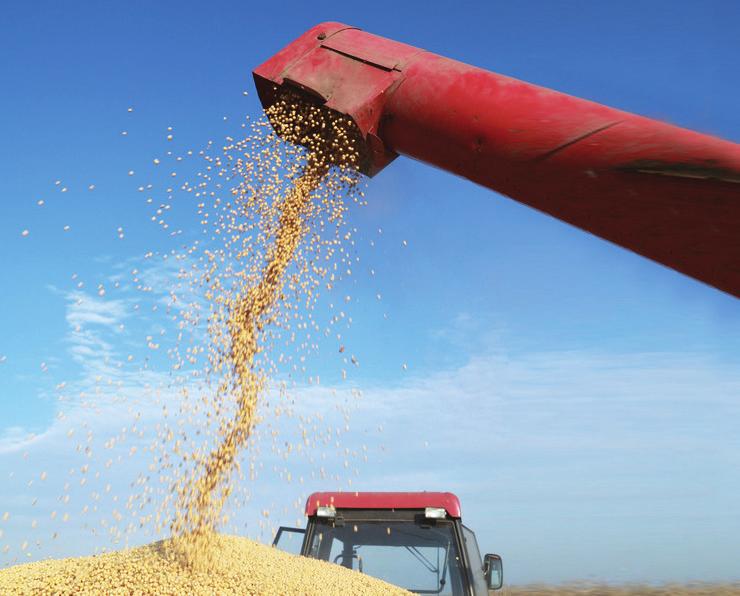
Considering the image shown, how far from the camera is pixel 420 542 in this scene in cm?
364

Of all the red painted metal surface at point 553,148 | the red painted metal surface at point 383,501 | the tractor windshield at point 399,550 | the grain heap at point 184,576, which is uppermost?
the red painted metal surface at point 553,148

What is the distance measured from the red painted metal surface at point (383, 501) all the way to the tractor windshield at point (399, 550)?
78 mm

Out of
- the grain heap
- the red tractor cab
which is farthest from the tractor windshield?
the grain heap

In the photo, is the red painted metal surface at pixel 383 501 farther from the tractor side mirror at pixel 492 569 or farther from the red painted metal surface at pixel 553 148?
Result: the red painted metal surface at pixel 553 148

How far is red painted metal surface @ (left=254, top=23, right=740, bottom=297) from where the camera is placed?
5.44 feet

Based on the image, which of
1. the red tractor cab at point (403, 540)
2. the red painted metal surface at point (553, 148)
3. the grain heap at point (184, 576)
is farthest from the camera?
the red tractor cab at point (403, 540)

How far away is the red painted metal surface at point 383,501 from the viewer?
3.68 meters

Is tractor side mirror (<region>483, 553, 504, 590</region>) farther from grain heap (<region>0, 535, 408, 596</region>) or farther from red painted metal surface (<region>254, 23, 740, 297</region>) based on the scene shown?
red painted metal surface (<region>254, 23, 740, 297</region>)

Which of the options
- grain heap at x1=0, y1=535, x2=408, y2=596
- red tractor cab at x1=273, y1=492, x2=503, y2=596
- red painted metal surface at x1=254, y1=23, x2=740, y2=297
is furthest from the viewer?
red tractor cab at x1=273, y1=492, x2=503, y2=596

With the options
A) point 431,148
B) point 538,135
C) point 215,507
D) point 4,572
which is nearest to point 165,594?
point 215,507

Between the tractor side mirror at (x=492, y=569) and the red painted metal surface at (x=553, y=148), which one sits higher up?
the red painted metal surface at (x=553, y=148)

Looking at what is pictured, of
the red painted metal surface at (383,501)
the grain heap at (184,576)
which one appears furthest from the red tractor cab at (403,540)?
the grain heap at (184,576)

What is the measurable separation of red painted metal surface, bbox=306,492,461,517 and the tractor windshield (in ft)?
0.26

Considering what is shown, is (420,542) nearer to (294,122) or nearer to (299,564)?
(299,564)
